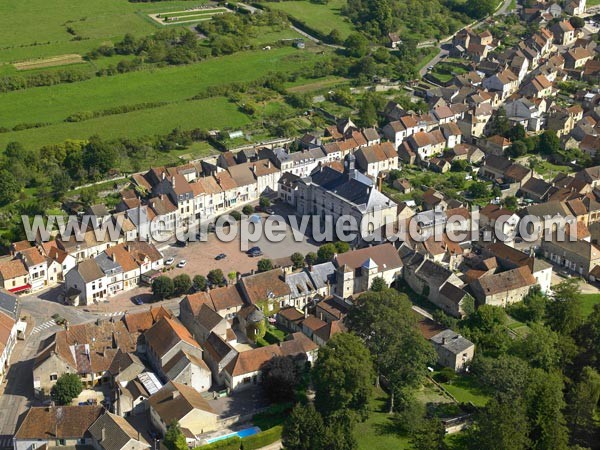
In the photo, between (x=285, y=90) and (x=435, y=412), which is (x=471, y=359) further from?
(x=285, y=90)

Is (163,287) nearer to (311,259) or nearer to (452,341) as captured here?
(311,259)

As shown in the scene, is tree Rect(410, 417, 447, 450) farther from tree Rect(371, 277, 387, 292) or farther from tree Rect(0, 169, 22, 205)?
tree Rect(0, 169, 22, 205)

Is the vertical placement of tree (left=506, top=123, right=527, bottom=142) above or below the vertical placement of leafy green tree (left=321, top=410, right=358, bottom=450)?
above

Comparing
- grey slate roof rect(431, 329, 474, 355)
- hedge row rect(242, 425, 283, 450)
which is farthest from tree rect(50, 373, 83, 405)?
grey slate roof rect(431, 329, 474, 355)

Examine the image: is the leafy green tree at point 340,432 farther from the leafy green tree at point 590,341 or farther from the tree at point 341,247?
the tree at point 341,247

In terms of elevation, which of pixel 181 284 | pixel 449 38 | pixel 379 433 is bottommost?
pixel 379 433

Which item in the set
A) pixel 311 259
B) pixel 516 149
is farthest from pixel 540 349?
pixel 516 149

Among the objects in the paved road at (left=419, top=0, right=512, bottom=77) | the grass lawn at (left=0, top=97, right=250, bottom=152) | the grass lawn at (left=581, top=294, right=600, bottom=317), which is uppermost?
the paved road at (left=419, top=0, right=512, bottom=77)

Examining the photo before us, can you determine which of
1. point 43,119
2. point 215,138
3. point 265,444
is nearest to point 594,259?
point 265,444
